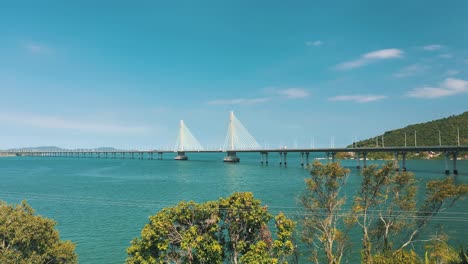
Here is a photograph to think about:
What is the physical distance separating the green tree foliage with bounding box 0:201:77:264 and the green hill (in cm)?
11261

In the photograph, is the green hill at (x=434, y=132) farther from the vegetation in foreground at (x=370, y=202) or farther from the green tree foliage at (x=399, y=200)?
the vegetation in foreground at (x=370, y=202)

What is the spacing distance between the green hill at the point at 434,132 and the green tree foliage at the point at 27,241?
112614mm

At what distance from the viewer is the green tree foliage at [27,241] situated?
45.7 ft

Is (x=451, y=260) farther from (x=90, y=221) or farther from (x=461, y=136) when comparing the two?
(x=461, y=136)

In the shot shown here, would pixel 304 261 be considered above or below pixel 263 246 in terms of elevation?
below

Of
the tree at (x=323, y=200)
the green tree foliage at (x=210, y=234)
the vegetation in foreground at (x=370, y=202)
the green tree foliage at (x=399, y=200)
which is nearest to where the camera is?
the green tree foliage at (x=210, y=234)

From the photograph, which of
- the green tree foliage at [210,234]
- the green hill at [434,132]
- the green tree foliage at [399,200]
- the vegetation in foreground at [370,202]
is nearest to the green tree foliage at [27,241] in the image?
the green tree foliage at [210,234]


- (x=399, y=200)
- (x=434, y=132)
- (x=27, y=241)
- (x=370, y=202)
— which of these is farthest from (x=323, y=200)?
(x=434, y=132)

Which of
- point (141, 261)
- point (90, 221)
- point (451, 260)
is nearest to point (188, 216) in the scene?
point (141, 261)

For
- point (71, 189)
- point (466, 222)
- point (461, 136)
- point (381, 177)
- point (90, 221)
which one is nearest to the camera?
point (381, 177)

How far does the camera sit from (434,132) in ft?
403

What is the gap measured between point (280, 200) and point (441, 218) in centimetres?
1533

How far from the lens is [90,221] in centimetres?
3019

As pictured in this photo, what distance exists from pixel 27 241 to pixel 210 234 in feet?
24.5
